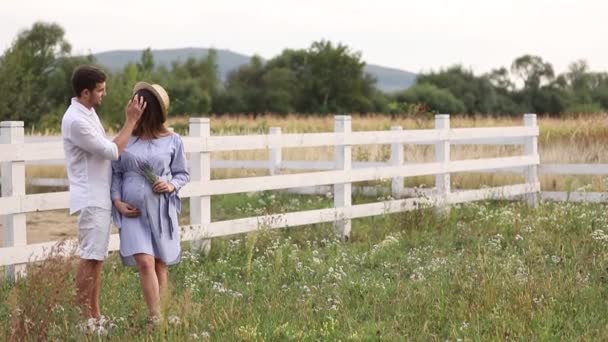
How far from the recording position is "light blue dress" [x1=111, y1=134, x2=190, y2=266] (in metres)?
6.79

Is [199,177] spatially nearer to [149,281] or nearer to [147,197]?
[147,197]

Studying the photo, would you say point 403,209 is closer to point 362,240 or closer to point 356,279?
point 362,240

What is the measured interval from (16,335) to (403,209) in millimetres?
6951

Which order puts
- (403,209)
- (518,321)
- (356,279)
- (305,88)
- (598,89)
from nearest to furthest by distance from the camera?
1. (518,321)
2. (356,279)
3. (403,209)
4. (598,89)
5. (305,88)

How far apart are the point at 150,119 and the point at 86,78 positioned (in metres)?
0.47

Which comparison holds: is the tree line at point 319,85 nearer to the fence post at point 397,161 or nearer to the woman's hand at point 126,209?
the fence post at point 397,161

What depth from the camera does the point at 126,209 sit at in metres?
6.75

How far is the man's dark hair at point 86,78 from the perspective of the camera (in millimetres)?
6711

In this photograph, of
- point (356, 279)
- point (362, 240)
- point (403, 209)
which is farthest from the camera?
point (403, 209)

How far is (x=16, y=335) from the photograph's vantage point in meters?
6.20

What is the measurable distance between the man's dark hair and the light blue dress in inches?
17.1

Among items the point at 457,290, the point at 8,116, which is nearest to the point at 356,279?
the point at 457,290

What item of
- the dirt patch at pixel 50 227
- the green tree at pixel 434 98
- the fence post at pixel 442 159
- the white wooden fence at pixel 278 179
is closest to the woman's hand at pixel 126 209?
the white wooden fence at pixel 278 179

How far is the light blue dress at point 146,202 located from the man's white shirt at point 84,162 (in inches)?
4.4
